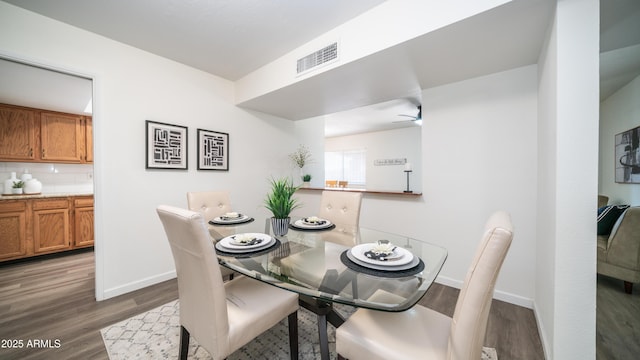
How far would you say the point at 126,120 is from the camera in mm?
2301

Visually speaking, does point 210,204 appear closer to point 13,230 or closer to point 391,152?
point 13,230

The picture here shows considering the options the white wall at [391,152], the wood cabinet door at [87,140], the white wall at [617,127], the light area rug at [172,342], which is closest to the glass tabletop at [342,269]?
the light area rug at [172,342]

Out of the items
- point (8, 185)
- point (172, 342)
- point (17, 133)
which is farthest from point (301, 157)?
point (8, 185)

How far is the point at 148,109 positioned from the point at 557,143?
11.1ft

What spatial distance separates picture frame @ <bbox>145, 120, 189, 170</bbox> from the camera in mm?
2438

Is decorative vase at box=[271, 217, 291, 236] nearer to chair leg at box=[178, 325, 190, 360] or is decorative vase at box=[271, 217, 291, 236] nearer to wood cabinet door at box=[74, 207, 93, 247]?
chair leg at box=[178, 325, 190, 360]

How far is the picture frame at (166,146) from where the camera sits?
244cm

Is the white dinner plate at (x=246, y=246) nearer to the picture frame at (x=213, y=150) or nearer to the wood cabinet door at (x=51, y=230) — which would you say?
the picture frame at (x=213, y=150)

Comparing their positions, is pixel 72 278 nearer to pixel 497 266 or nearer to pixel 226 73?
pixel 226 73

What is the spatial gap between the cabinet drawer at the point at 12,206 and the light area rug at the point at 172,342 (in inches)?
107

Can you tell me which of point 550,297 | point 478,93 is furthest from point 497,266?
point 478,93

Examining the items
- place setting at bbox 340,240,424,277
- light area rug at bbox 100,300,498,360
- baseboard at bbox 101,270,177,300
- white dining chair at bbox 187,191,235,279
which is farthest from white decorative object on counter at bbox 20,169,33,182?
place setting at bbox 340,240,424,277

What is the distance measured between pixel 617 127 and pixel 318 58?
3.90 meters

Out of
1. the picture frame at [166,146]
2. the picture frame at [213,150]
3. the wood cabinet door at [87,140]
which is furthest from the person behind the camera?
the wood cabinet door at [87,140]
